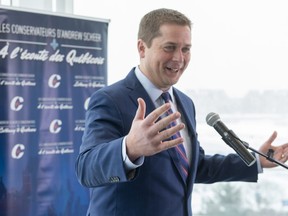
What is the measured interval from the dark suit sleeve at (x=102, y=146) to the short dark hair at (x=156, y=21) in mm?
408

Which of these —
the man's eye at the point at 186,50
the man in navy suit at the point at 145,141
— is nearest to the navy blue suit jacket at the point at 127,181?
the man in navy suit at the point at 145,141

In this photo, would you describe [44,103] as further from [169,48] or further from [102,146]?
[102,146]

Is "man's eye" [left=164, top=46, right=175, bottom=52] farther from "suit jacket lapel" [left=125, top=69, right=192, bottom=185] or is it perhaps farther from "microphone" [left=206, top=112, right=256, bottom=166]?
"microphone" [left=206, top=112, right=256, bottom=166]

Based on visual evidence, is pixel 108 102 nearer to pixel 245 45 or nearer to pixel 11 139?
pixel 11 139

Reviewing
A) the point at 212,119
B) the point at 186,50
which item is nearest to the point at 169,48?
the point at 186,50

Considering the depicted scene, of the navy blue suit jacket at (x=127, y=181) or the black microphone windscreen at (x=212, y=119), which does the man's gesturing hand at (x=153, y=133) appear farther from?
the black microphone windscreen at (x=212, y=119)

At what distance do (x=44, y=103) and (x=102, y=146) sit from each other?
175 cm

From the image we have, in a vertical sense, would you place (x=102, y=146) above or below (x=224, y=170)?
above

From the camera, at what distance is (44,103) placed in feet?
11.4

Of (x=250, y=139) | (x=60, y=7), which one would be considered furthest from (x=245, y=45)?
(x=60, y=7)

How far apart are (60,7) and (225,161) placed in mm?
2355

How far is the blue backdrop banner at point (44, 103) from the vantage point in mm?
3283

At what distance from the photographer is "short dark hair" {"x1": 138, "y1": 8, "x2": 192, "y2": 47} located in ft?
7.40

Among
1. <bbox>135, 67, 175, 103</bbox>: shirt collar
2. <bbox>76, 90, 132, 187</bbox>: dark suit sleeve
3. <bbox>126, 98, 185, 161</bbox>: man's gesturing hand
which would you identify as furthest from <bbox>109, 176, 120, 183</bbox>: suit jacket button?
<bbox>135, 67, 175, 103</bbox>: shirt collar
